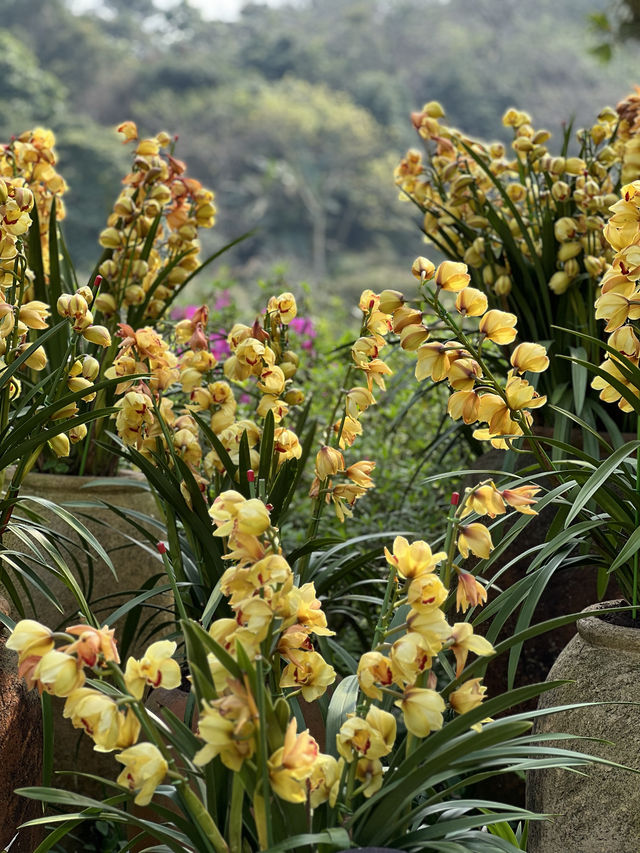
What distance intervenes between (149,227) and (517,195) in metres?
0.77

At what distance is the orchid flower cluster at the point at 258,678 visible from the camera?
0.80 metres

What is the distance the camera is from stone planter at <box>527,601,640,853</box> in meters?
1.14

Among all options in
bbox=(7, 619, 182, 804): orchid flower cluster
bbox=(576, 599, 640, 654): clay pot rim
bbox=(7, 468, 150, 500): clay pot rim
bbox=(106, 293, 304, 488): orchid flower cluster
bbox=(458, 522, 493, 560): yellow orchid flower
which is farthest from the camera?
bbox=(7, 468, 150, 500): clay pot rim

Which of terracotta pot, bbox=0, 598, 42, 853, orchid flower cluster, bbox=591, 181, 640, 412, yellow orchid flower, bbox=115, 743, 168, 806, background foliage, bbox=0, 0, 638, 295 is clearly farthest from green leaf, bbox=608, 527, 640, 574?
background foliage, bbox=0, 0, 638, 295

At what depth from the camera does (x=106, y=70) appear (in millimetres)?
27188

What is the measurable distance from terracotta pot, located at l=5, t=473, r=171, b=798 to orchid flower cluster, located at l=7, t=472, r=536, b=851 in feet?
2.81

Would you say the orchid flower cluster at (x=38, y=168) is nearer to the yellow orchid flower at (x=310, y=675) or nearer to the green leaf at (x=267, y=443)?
the green leaf at (x=267, y=443)

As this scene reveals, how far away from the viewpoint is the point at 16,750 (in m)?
1.31

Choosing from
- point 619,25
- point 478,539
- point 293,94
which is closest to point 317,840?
point 478,539

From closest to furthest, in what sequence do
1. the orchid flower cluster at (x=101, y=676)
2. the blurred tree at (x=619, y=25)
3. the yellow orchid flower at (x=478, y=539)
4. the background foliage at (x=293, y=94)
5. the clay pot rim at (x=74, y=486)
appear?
the orchid flower cluster at (x=101, y=676), the yellow orchid flower at (x=478, y=539), the clay pot rim at (x=74, y=486), the blurred tree at (x=619, y=25), the background foliage at (x=293, y=94)

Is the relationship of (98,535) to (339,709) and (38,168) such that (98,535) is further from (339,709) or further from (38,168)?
(339,709)

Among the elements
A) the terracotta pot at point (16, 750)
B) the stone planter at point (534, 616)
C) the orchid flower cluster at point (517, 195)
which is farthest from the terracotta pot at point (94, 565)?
the orchid flower cluster at point (517, 195)

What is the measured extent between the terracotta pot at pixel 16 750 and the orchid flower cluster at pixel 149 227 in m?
0.77

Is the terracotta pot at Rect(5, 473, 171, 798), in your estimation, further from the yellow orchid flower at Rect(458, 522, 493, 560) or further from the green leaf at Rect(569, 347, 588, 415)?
the yellow orchid flower at Rect(458, 522, 493, 560)
